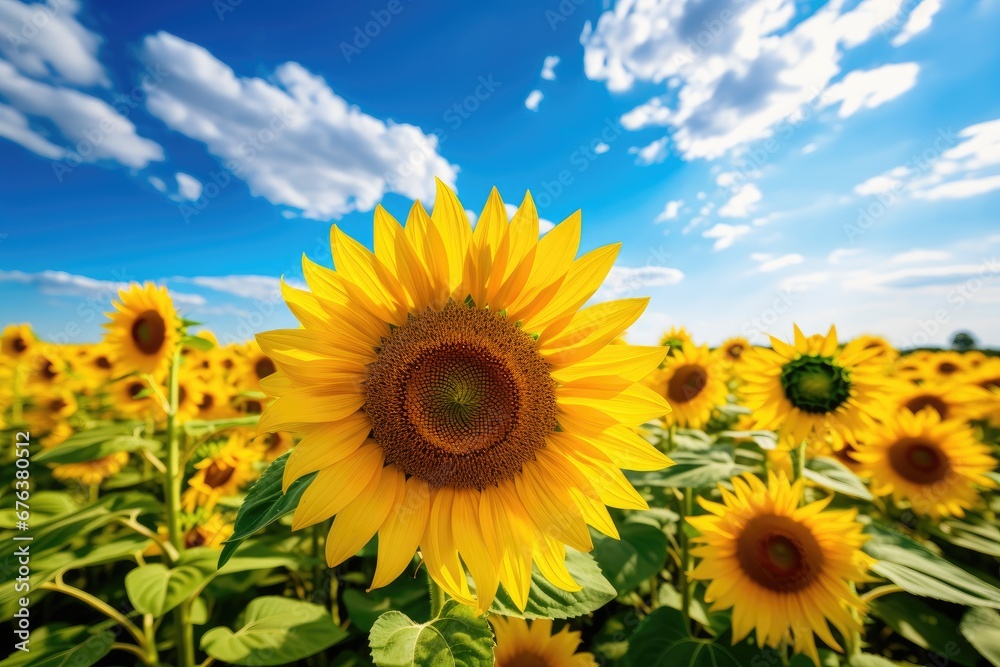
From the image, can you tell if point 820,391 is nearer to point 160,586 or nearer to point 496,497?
point 496,497

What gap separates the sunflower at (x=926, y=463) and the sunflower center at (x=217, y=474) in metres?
5.55

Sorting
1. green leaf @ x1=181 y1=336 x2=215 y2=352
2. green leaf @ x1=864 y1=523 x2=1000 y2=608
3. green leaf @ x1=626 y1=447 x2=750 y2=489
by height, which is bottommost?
green leaf @ x1=864 y1=523 x2=1000 y2=608

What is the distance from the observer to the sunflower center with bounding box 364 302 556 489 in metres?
1.72

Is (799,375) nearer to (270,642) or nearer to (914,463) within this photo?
(914,463)

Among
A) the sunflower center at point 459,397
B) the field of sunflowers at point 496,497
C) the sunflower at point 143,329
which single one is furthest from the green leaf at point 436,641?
the sunflower at point 143,329

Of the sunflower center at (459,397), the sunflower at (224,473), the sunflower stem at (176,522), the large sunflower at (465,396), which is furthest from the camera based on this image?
the sunflower at (224,473)

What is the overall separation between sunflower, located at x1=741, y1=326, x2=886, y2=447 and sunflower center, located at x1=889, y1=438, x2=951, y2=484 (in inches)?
50.9

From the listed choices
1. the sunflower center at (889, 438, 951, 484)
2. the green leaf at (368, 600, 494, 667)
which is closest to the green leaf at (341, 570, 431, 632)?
the green leaf at (368, 600, 494, 667)

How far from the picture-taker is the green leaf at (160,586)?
2250 millimetres

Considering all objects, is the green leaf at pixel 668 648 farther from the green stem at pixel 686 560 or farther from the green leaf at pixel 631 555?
the green stem at pixel 686 560

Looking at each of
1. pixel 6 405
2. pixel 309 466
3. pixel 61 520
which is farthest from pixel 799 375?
pixel 6 405

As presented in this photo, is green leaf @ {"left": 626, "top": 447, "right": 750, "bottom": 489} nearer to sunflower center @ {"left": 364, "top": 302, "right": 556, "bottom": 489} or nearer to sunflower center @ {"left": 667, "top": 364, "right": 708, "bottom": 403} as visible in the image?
sunflower center @ {"left": 364, "top": 302, "right": 556, "bottom": 489}

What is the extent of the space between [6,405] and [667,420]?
916 cm

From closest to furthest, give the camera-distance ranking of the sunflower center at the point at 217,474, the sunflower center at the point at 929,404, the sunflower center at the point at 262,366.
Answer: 1. the sunflower center at the point at 217,474
2. the sunflower center at the point at 929,404
3. the sunflower center at the point at 262,366
